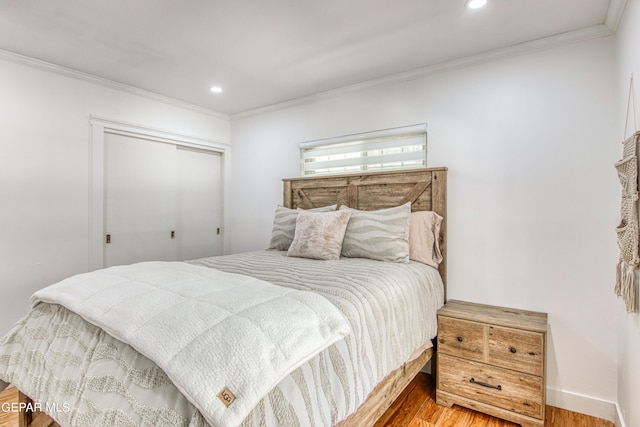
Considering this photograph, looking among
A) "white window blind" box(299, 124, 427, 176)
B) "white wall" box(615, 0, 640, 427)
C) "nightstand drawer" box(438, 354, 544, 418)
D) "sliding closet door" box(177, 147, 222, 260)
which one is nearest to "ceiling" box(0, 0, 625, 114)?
"white wall" box(615, 0, 640, 427)

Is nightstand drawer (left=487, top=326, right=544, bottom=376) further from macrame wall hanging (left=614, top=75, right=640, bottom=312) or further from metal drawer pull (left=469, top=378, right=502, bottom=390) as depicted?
macrame wall hanging (left=614, top=75, right=640, bottom=312)

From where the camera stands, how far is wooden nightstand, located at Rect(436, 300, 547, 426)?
188 centimetres

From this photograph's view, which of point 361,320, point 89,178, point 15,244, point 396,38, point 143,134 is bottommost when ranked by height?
point 361,320

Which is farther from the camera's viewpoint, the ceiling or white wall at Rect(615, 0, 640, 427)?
the ceiling

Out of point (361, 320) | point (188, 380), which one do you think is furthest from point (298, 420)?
point (361, 320)

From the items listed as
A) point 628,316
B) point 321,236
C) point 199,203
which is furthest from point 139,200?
point 628,316

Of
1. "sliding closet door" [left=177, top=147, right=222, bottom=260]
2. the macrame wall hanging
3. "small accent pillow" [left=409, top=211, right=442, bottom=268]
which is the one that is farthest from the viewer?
"sliding closet door" [left=177, top=147, right=222, bottom=260]

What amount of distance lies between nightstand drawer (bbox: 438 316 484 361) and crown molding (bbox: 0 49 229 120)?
3.32m

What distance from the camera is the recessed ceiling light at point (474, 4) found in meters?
1.79

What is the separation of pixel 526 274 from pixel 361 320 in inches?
59.7

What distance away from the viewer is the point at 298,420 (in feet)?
3.20

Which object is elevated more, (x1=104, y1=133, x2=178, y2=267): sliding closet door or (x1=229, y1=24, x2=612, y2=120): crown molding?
(x1=229, y1=24, x2=612, y2=120): crown molding

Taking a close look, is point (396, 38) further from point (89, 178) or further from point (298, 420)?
point (89, 178)

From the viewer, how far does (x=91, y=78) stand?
284cm
